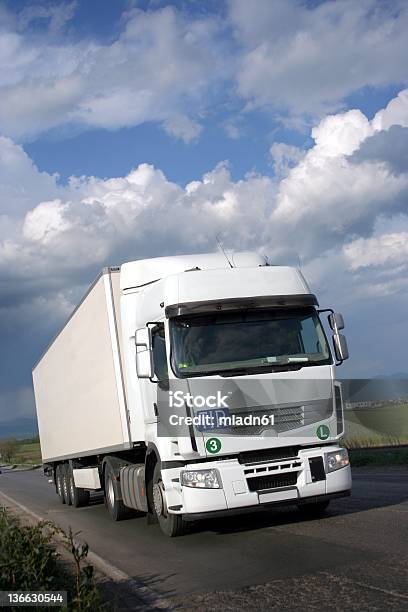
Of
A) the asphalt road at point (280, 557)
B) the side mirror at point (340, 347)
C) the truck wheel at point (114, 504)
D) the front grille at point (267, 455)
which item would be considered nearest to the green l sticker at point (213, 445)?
the front grille at point (267, 455)

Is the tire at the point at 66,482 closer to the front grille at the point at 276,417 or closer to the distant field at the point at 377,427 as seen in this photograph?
the front grille at the point at 276,417

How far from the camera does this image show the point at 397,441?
3002 cm

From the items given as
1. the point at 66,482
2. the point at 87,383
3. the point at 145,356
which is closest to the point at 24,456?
the point at 66,482

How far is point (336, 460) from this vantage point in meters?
9.91

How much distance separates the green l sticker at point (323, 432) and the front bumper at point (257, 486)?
163 mm

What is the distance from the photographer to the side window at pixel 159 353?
9922 mm

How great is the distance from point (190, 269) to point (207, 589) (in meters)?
5.05

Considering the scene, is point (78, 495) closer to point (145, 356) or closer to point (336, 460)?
point (145, 356)

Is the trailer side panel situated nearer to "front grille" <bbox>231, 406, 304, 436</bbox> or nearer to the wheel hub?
the wheel hub

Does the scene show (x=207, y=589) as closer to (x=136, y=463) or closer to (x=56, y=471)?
(x=136, y=463)

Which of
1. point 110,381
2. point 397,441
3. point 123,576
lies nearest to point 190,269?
point 110,381

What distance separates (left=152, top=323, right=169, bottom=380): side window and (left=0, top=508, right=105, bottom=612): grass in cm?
258

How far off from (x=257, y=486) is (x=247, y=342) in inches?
68.1

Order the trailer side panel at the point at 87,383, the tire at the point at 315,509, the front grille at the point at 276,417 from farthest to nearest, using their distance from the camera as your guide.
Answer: the trailer side panel at the point at 87,383
the tire at the point at 315,509
the front grille at the point at 276,417
